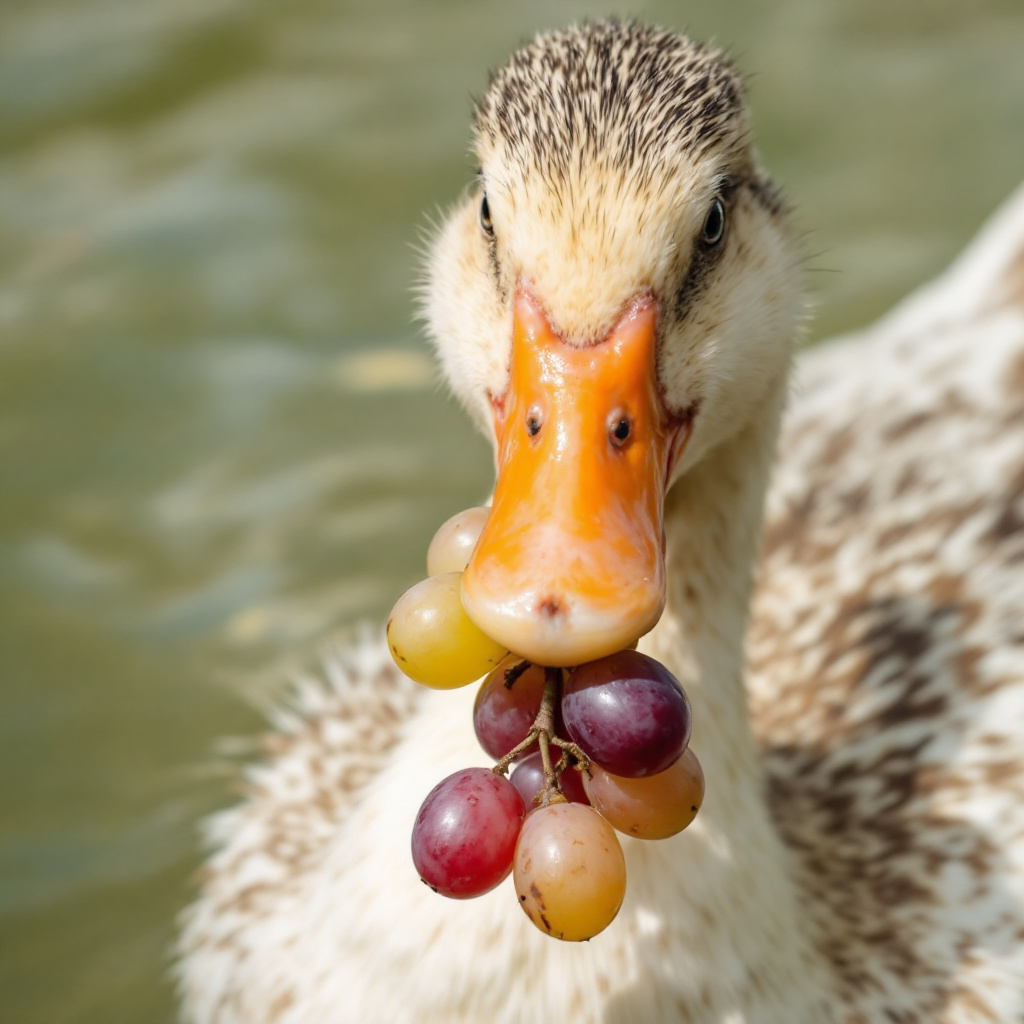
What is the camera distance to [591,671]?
1.83 metres

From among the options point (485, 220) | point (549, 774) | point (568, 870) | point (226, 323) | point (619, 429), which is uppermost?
point (226, 323)

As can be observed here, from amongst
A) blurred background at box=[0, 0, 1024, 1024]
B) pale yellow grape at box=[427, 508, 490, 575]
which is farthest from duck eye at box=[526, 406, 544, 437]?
blurred background at box=[0, 0, 1024, 1024]

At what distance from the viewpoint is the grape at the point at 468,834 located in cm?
183

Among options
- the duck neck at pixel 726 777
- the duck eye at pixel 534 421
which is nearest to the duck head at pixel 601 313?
the duck eye at pixel 534 421

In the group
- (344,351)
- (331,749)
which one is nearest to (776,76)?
(344,351)

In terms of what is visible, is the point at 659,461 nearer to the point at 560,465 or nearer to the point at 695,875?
the point at 560,465

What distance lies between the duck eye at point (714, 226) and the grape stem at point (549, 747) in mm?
675

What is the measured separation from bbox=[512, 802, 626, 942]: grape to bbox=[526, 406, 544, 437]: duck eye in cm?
45

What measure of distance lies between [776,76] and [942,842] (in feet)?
12.4

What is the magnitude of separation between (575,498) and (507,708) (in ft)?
0.90

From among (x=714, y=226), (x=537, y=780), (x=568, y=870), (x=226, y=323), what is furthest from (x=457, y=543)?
(x=226, y=323)

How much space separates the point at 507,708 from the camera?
1951mm

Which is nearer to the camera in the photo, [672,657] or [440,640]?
[440,640]

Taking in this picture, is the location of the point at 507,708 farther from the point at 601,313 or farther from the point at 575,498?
the point at 601,313
